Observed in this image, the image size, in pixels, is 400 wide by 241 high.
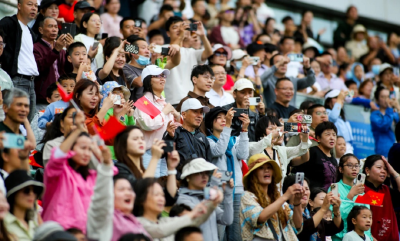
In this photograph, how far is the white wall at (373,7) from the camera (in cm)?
1998

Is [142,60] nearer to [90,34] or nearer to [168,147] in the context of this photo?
[90,34]

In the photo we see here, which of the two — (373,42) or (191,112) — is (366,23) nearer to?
(373,42)

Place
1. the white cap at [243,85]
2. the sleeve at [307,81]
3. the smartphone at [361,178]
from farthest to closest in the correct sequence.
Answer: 1. the sleeve at [307,81]
2. the white cap at [243,85]
3. the smartphone at [361,178]

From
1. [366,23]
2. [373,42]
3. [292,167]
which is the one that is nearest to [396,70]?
[373,42]

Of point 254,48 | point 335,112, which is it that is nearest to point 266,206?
point 335,112

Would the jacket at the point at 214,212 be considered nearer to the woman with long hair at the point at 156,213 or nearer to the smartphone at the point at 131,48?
the woman with long hair at the point at 156,213

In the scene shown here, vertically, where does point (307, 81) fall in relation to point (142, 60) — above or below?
below

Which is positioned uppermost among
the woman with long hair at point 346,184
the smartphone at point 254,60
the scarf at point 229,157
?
the smartphone at point 254,60

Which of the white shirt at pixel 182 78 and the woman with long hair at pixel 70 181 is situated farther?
the white shirt at pixel 182 78

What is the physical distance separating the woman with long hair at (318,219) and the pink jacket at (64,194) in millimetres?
2485

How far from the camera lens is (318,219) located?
7.29 metres

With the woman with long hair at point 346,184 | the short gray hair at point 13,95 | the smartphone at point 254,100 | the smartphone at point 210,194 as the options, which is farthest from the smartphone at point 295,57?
the short gray hair at point 13,95

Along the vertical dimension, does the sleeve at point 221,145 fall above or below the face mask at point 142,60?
below

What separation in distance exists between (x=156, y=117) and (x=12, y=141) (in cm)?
252
